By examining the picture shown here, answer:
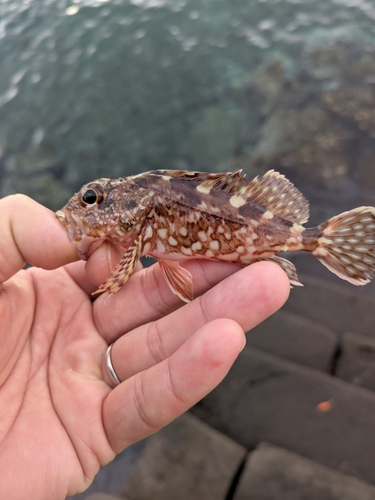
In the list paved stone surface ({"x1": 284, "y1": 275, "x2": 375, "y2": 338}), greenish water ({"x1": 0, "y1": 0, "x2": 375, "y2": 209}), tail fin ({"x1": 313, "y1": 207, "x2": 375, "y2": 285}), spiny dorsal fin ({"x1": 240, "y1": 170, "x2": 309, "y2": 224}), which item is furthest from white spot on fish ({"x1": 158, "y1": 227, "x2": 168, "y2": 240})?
greenish water ({"x1": 0, "y1": 0, "x2": 375, "y2": 209})

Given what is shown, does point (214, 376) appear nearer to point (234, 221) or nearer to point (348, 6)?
point (234, 221)

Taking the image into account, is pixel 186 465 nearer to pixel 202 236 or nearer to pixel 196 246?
pixel 196 246

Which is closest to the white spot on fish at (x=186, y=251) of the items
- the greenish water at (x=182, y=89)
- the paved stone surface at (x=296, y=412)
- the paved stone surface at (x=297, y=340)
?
the paved stone surface at (x=296, y=412)

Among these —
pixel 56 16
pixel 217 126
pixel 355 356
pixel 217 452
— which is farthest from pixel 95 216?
pixel 56 16

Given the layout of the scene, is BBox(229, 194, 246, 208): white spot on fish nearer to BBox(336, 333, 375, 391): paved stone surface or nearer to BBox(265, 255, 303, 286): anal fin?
BBox(265, 255, 303, 286): anal fin

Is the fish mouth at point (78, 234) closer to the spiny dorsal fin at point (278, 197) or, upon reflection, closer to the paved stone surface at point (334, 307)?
the spiny dorsal fin at point (278, 197)

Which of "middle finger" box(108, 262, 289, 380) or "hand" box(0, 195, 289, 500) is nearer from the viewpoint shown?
"hand" box(0, 195, 289, 500)
